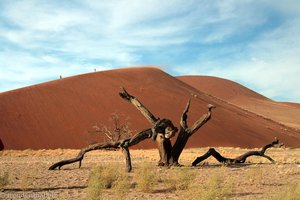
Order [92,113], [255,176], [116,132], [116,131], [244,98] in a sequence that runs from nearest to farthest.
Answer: [255,176]
[116,132]
[116,131]
[92,113]
[244,98]

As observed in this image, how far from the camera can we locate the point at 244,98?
97562 millimetres

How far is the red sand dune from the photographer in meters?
36.6

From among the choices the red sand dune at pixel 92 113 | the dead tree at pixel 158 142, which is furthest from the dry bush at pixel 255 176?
the red sand dune at pixel 92 113

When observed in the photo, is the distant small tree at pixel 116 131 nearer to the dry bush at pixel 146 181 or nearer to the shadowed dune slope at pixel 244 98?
the dry bush at pixel 146 181

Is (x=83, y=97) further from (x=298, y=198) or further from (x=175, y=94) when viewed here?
(x=298, y=198)

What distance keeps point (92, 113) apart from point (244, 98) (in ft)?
206

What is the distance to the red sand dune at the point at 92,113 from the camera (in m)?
36.6

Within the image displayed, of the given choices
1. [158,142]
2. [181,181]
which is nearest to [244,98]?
[158,142]

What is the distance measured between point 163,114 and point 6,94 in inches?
681

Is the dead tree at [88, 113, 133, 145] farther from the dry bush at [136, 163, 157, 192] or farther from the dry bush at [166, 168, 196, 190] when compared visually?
the dry bush at [136, 163, 157, 192]

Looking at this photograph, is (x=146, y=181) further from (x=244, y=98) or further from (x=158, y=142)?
(x=244, y=98)

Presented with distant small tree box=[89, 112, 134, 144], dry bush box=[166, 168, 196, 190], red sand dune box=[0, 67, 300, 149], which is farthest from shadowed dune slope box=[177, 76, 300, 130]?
dry bush box=[166, 168, 196, 190]

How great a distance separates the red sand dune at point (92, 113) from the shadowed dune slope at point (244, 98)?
28946 millimetres

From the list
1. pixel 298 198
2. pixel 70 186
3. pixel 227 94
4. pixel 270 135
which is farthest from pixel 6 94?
pixel 227 94
